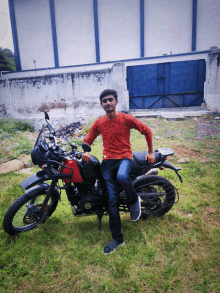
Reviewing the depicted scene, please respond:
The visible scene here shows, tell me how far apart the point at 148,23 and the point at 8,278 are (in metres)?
16.8

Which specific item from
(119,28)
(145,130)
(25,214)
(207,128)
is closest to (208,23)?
(119,28)

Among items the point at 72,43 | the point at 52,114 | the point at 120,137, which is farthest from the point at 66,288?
the point at 72,43

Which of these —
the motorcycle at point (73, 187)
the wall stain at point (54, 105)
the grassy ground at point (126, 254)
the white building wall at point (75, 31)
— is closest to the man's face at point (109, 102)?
the motorcycle at point (73, 187)

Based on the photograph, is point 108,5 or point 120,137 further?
point 108,5

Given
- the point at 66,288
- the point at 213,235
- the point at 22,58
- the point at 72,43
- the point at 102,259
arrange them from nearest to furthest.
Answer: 1. the point at 66,288
2. the point at 102,259
3. the point at 213,235
4. the point at 72,43
5. the point at 22,58

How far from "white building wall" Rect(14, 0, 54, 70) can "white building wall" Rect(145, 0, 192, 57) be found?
8.05 m

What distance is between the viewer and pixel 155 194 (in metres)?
2.62

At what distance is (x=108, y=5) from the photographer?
14898 millimetres

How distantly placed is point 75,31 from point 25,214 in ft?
54.8

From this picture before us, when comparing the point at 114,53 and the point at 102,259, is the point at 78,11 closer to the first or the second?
the point at 114,53

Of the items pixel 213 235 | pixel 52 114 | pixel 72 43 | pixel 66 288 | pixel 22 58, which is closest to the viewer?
pixel 66 288

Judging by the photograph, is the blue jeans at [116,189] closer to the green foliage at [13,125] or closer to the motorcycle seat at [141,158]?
the motorcycle seat at [141,158]

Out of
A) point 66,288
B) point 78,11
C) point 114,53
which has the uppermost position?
point 78,11

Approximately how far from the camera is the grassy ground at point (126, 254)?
1.90 meters
